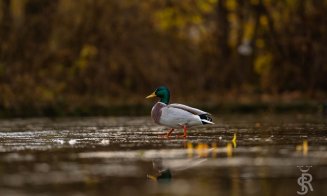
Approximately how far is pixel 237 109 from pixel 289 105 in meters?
2.19

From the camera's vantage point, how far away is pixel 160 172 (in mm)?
12984

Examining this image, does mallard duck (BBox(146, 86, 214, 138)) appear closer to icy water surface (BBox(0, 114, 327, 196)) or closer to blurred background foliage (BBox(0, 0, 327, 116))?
icy water surface (BBox(0, 114, 327, 196))

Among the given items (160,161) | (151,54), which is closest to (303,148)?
(160,161)

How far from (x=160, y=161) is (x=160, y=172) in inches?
52.3

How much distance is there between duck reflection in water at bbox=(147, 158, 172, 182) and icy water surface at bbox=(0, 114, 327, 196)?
0.01 metres

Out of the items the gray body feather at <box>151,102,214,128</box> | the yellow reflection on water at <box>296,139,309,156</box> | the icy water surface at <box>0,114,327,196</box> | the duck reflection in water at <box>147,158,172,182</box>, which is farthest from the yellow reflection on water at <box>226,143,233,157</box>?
the gray body feather at <box>151,102,214,128</box>

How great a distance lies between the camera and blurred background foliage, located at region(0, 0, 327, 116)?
121 ft

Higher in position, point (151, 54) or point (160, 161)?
point (151, 54)

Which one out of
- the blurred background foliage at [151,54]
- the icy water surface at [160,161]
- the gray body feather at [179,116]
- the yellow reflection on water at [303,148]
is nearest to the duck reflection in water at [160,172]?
the icy water surface at [160,161]

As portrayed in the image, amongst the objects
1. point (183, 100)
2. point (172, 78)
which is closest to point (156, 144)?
point (183, 100)

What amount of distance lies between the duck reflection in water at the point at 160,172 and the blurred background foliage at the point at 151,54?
19571 mm

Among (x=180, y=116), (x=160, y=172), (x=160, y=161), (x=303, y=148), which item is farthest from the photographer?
(x=180, y=116)

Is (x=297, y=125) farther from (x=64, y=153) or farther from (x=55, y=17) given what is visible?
(x=55, y=17)

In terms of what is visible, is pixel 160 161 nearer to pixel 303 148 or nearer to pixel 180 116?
pixel 303 148
